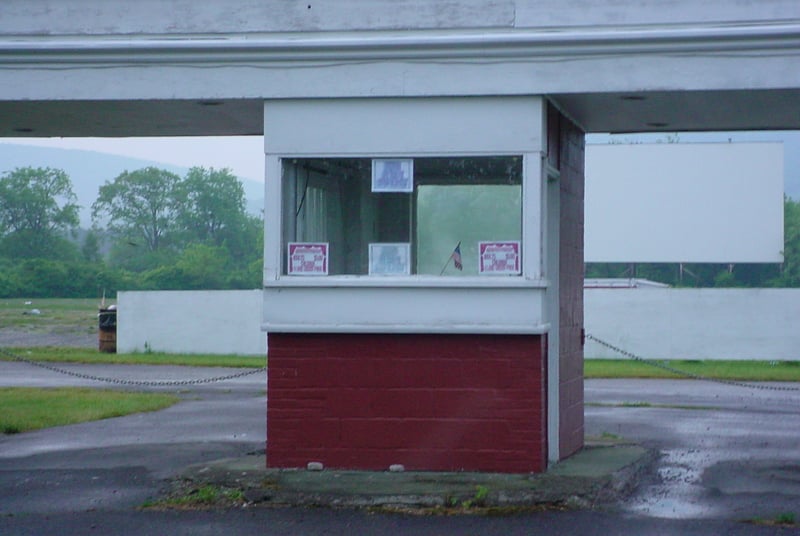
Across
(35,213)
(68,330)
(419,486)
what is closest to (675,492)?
(419,486)

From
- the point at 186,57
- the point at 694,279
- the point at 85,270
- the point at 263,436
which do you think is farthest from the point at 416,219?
the point at 694,279

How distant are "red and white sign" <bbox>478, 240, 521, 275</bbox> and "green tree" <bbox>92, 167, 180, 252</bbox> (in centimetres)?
5131

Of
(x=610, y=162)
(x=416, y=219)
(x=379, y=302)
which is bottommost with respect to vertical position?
(x=379, y=302)

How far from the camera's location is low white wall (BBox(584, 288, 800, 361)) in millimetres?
31406

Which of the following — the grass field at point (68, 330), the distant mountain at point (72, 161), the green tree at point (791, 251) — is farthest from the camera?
the distant mountain at point (72, 161)

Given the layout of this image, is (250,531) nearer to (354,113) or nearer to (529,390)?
(529,390)

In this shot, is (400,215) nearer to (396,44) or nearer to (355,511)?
(396,44)

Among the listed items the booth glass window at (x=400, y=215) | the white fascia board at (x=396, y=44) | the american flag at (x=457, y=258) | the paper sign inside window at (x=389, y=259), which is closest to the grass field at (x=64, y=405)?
the white fascia board at (x=396, y=44)

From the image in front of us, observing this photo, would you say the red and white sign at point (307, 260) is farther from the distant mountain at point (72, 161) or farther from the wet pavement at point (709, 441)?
the distant mountain at point (72, 161)

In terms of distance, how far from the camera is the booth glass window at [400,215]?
10.6m

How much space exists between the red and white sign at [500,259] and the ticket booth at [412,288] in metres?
0.01

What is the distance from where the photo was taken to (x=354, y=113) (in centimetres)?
1062

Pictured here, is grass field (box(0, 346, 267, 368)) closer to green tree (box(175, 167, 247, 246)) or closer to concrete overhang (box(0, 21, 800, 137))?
concrete overhang (box(0, 21, 800, 137))

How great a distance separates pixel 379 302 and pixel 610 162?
109 ft
